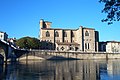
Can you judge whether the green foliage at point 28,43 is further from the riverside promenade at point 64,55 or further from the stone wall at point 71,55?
the stone wall at point 71,55

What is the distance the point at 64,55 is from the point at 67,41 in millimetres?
19788

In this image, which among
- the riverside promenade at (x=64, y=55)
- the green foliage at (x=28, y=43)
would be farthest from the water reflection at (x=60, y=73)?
the green foliage at (x=28, y=43)

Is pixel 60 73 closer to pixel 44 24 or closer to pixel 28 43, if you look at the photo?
pixel 28 43

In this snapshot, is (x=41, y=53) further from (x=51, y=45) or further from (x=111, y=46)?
(x=111, y=46)

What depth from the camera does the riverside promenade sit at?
10831cm

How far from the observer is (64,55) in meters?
117

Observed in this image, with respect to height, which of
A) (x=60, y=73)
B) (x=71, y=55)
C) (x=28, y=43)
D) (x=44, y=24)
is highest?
(x=44, y=24)

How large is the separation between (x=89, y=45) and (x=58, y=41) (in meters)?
15.1

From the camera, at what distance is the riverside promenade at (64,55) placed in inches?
4264

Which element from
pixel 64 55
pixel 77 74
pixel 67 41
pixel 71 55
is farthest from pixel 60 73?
pixel 67 41

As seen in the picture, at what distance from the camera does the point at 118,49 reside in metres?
140

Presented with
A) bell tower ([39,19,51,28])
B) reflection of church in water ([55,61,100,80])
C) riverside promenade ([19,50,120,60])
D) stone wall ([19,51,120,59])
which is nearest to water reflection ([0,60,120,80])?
reflection of church in water ([55,61,100,80])

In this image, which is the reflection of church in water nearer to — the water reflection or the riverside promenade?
the water reflection

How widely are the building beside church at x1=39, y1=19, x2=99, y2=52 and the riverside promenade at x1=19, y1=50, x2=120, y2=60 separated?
741 centimetres
